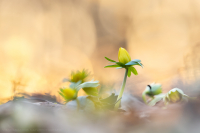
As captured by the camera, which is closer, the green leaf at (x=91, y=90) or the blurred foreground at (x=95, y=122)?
the blurred foreground at (x=95, y=122)

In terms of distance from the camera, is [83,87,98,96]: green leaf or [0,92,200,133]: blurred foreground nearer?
[0,92,200,133]: blurred foreground

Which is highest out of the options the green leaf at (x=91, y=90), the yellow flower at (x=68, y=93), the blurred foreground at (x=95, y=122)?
the green leaf at (x=91, y=90)

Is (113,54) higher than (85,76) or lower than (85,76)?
higher

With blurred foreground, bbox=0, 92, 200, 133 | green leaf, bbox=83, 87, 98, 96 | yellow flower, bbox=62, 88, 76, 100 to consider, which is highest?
green leaf, bbox=83, 87, 98, 96

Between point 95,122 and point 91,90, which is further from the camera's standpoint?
point 91,90

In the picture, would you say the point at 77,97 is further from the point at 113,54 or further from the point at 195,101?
the point at 113,54

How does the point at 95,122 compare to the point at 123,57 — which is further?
the point at 123,57

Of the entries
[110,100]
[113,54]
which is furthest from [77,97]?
[113,54]

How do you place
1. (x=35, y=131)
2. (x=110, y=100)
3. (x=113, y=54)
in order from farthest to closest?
(x=113, y=54), (x=110, y=100), (x=35, y=131)

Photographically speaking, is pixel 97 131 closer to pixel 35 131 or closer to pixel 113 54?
pixel 35 131

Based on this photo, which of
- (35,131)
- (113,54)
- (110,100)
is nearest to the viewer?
(35,131)

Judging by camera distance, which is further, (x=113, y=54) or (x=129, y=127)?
(x=113, y=54)
